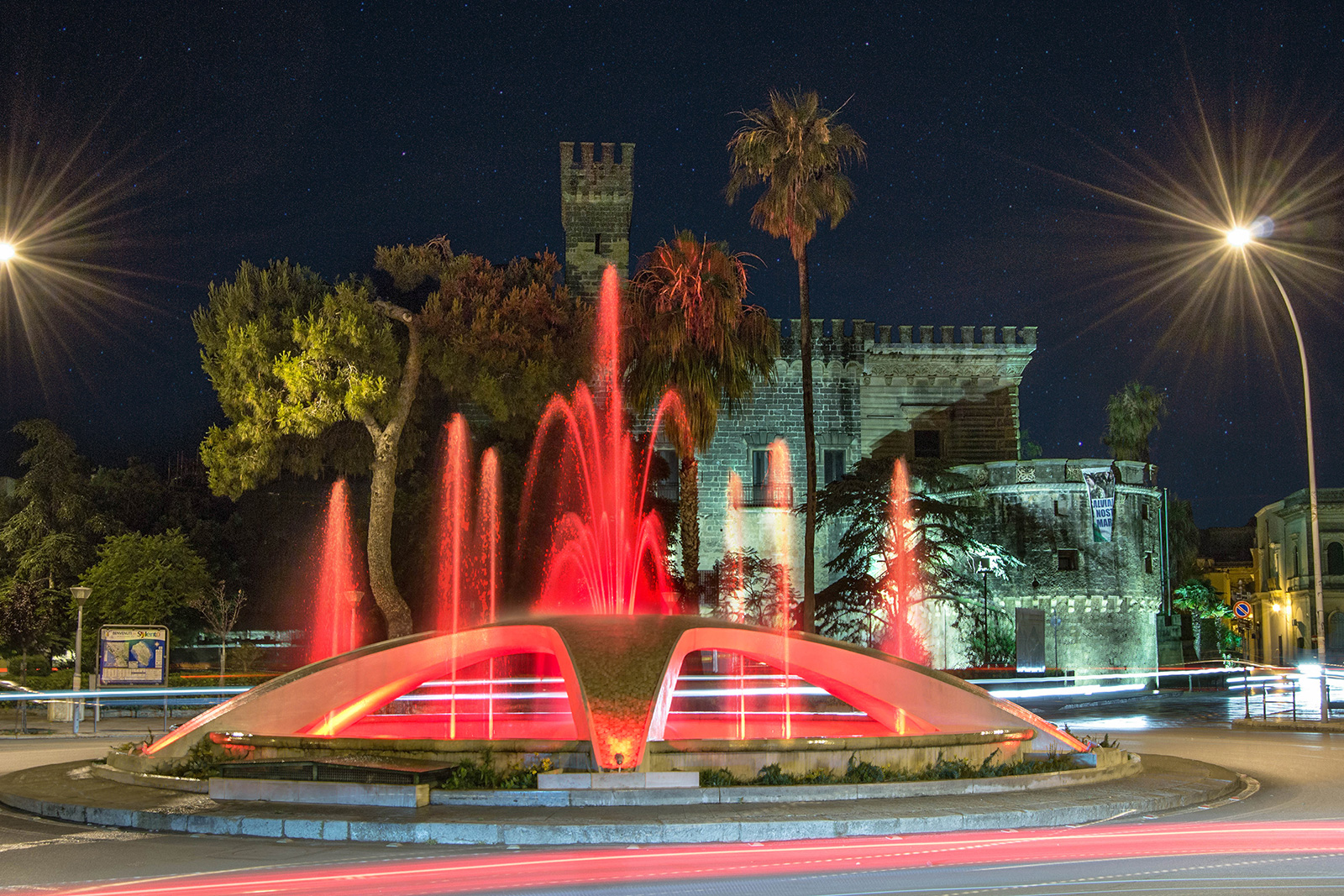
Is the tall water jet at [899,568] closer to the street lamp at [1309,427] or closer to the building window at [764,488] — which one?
the building window at [764,488]

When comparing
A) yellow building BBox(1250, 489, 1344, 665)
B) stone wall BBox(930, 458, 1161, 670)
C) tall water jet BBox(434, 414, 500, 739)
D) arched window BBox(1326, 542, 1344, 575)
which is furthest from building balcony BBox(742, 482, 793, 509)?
arched window BBox(1326, 542, 1344, 575)

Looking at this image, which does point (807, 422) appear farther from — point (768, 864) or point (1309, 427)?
point (768, 864)

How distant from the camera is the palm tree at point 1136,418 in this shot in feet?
176

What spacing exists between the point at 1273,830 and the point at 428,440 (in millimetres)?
31044

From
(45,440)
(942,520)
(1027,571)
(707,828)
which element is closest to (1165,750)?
(707,828)

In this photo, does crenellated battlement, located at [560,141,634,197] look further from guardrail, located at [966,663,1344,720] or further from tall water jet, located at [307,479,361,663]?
guardrail, located at [966,663,1344,720]

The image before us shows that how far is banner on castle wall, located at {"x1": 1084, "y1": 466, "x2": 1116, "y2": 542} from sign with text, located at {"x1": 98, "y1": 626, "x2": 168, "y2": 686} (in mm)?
28813

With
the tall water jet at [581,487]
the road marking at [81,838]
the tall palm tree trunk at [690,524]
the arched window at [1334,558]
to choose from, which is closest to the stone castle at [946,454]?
the tall water jet at [581,487]

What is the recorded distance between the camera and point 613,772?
10.1m

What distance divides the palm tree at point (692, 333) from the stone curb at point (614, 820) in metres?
16.0

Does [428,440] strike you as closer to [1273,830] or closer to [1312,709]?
[1312,709]

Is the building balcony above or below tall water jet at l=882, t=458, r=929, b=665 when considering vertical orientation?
above

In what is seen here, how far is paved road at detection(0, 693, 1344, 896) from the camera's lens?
695 centimetres

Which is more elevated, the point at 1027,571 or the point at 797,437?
the point at 797,437
